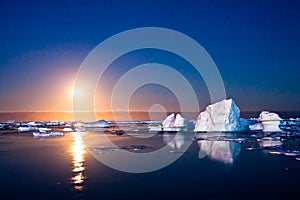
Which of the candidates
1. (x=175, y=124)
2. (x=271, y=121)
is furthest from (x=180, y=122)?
(x=271, y=121)

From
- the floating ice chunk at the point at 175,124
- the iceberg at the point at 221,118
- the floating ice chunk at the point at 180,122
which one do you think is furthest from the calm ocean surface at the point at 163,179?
the floating ice chunk at the point at 175,124

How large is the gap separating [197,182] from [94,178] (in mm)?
3466

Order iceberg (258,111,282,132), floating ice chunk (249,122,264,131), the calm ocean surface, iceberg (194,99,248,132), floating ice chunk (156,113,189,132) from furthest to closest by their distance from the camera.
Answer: floating ice chunk (156,113,189,132) → floating ice chunk (249,122,264,131) → iceberg (258,111,282,132) → iceberg (194,99,248,132) → the calm ocean surface

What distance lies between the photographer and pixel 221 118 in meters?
29.8

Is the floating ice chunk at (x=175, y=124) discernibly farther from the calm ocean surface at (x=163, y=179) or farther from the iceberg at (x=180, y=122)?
the calm ocean surface at (x=163, y=179)

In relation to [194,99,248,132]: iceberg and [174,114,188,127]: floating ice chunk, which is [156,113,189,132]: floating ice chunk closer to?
[174,114,188,127]: floating ice chunk

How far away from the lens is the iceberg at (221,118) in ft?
95.7

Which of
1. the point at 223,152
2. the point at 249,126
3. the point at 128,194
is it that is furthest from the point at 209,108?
the point at 128,194

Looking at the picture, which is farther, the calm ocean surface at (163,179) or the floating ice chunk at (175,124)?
the floating ice chunk at (175,124)

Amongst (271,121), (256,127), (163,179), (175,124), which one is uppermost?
(271,121)

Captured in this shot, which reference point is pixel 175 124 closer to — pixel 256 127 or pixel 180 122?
pixel 180 122

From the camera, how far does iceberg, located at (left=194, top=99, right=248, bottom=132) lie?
29.2 meters

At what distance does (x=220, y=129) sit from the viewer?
3048 centimetres

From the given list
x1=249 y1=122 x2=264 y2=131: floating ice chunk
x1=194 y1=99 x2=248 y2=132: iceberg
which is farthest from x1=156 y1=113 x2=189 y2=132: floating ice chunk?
x1=249 y1=122 x2=264 y2=131: floating ice chunk
